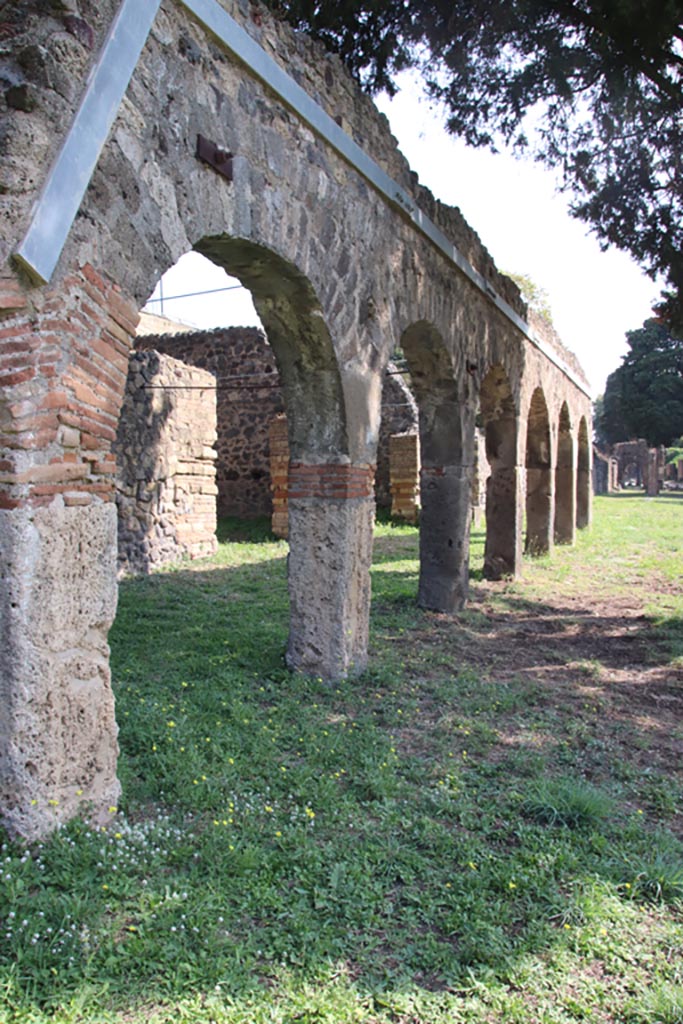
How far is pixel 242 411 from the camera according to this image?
1549 centimetres

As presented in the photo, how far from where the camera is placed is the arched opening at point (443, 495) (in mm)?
7738

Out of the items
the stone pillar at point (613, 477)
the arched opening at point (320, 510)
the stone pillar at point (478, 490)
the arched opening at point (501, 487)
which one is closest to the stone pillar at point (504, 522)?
the arched opening at point (501, 487)

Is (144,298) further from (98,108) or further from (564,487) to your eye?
(564,487)

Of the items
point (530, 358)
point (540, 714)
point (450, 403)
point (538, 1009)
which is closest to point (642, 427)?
point (530, 358)

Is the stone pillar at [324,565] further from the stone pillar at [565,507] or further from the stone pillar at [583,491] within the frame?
the stone pillar at [583,491]

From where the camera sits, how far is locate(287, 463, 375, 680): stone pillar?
17.0ft

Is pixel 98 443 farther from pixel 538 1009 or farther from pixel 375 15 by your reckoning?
pixel 375 15

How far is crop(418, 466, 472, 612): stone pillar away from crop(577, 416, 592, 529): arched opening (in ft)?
33.4

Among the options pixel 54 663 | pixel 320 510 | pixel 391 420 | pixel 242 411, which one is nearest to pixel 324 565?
pixel 320 510

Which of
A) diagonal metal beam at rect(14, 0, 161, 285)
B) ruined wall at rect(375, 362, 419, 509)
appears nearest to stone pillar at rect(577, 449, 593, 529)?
ruined wall at rect(375, 362, 419, 509)

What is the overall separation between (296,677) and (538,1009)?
118 inches

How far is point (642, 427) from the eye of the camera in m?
41.6

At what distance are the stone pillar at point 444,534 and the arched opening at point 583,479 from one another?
401 inches

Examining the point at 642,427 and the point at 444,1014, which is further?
the point at 642,427
